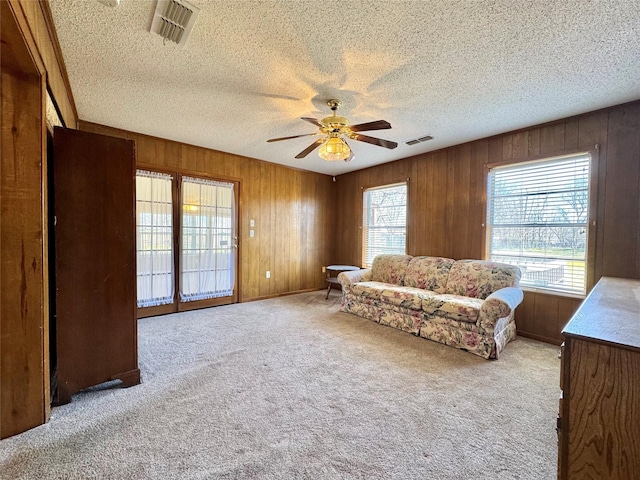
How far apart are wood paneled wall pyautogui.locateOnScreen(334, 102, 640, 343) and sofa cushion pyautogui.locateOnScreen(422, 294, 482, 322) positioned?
0.94 m

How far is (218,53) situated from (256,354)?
8.30 feet

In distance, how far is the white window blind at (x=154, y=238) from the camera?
374 cm

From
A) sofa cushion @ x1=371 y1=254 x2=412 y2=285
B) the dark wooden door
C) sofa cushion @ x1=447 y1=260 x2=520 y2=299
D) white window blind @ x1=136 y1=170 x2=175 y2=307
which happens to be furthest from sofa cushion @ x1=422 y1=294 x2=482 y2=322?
white window blind @ x1=136 y1=170 x2=175 y2=307

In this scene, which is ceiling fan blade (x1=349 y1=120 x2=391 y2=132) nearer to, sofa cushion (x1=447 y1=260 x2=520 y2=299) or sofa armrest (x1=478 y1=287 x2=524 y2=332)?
sofa armrest (x1=478 y1=287 x2=524 y2=332)

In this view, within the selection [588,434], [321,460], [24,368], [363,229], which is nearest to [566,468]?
[588,434]

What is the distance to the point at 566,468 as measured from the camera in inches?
36.7

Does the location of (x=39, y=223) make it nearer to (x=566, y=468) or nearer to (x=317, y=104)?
(x=317, y=104)

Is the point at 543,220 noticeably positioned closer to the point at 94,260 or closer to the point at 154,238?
the point at 94,260

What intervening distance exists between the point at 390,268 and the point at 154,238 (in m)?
3.39

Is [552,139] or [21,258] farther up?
[552,139]

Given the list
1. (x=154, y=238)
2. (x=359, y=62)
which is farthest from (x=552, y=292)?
(x=154, y=238)

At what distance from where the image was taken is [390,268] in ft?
13.9

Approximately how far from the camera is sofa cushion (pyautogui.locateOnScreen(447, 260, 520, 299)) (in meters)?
3.15

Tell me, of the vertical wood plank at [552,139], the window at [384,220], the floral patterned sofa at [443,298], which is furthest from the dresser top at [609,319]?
the window at [384,220]
